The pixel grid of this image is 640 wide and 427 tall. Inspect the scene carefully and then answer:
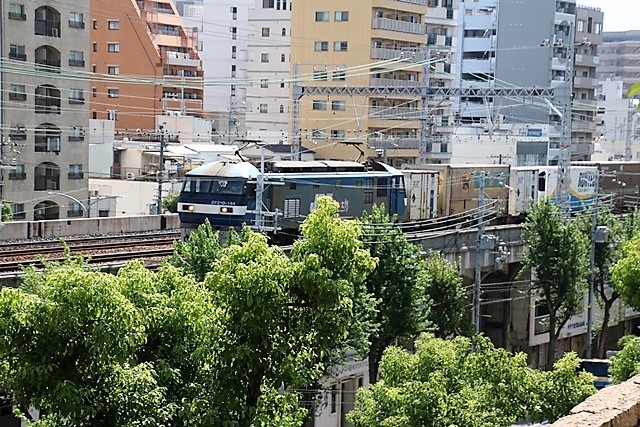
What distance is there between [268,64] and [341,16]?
56.3 feet

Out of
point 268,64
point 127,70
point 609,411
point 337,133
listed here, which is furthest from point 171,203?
point 609,411

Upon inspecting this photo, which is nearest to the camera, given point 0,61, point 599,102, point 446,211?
point 446,211

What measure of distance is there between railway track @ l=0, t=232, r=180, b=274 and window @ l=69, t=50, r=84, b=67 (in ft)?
54.4

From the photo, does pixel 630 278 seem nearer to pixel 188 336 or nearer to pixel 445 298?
pixel 445 298

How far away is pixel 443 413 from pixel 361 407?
110 inches

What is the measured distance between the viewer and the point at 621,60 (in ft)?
375

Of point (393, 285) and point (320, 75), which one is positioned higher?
point (320, 75)

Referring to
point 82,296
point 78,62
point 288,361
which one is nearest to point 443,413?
point 288,361

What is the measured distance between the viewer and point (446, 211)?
39750 mm

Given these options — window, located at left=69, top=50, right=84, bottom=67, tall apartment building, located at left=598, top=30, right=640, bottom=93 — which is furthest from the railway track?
tall apartment building, located at left=598, top=30, right=640, bottom=93

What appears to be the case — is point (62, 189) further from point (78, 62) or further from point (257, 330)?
point (257, 330)

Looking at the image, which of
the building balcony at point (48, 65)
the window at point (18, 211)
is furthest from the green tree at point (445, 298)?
the building balcony at point (48, 65)

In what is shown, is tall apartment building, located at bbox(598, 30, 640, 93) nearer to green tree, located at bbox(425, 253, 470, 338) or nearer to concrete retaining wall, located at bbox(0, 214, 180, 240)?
concrete retaining wall, located at bbox(0, 214, 180, 240)

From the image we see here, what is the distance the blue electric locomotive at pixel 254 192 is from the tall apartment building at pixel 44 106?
15.5 m
